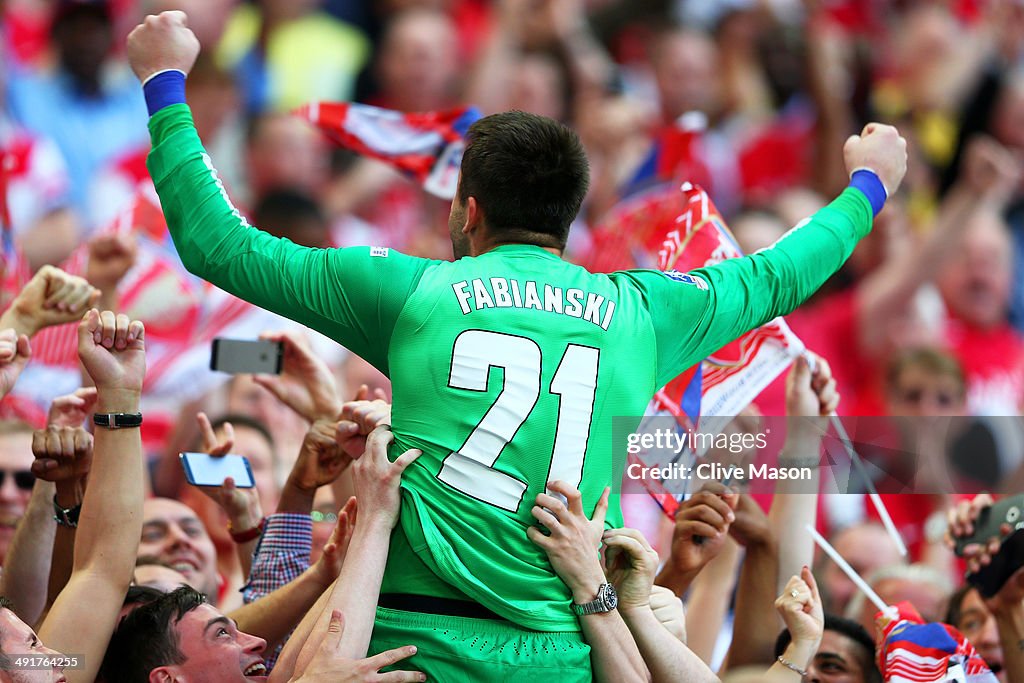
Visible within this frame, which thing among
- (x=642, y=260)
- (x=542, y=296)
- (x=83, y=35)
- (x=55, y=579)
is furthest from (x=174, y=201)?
(x=83, y=35)

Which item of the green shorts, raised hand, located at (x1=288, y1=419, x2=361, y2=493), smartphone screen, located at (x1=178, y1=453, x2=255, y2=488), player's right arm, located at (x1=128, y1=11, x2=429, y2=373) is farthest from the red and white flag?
the green shorts

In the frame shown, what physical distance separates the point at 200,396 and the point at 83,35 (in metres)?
2.93

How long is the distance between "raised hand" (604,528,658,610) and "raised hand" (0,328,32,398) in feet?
5.27

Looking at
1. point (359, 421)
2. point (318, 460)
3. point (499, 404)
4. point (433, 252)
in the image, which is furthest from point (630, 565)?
point (433, 252)

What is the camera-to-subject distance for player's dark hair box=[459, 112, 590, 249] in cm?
305

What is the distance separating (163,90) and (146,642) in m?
1.38

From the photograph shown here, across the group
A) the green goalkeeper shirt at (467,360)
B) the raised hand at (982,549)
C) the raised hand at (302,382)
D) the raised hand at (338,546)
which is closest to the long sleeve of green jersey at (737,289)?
the green goalkeeper shirt at (467,360)

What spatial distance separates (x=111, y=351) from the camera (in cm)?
341

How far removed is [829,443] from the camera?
14.2ft

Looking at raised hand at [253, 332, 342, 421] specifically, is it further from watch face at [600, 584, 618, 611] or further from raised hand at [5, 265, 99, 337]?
watch face at [600, 584, 618, 611]

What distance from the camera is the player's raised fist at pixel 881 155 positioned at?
3.68 m

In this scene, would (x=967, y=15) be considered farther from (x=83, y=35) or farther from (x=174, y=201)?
(x=174, y=201)

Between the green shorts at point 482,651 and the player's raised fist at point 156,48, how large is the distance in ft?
4.55

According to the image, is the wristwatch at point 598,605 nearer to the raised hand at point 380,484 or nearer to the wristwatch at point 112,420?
the raised hand at point 380,484
